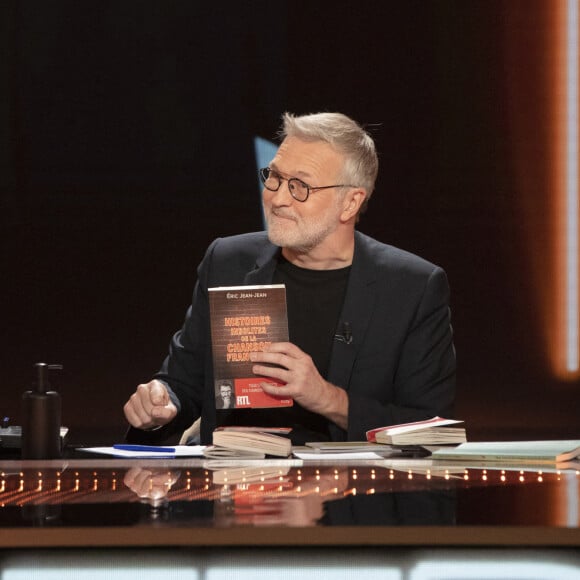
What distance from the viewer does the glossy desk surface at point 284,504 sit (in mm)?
1146

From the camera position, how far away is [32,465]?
180 cm

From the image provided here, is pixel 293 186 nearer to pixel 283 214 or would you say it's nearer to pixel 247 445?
pixel 283 214

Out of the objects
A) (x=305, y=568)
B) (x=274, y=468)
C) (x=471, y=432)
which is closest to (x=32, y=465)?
(x=274, y=468)

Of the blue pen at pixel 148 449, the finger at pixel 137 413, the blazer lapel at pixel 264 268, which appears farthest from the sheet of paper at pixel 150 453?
the blazer lapel at pixel 264 268

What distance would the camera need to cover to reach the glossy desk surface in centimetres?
115

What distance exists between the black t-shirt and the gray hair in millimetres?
267

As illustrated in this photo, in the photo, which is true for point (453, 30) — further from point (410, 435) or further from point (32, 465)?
point (32, 465)

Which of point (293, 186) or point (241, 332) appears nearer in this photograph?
point (241, 332)

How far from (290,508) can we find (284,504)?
0.10 ft

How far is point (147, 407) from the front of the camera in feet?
7.45

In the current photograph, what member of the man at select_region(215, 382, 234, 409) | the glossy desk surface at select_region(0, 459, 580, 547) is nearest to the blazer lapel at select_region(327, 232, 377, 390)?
the man at select_region(215, 382, 234, 409)

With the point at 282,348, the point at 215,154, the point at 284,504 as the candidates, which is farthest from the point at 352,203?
the point at 215,154

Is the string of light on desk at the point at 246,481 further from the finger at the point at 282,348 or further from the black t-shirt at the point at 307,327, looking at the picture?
the black t-shirt at the point at 307,327

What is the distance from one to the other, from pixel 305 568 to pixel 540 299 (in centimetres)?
354
